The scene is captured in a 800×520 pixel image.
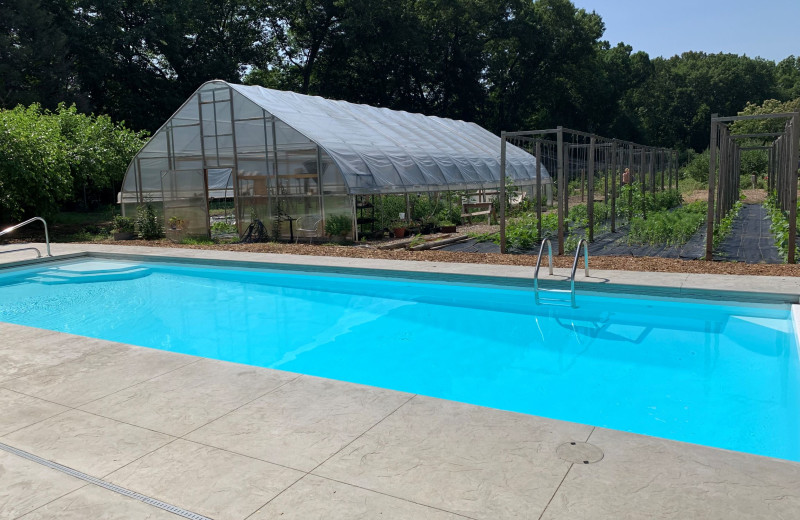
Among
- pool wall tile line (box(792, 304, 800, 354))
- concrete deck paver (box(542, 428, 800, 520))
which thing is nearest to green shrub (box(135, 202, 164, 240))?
pool wall tile line (box(792, 304, 800, 354))

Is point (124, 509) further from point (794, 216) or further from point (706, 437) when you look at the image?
point (794, 216)

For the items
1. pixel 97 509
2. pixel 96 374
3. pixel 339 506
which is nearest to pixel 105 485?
pixel 97 509

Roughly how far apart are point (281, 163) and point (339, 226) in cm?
236

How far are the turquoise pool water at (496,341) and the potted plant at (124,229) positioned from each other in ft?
21.0

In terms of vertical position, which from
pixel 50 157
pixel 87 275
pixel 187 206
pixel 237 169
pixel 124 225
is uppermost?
pixel 50 157

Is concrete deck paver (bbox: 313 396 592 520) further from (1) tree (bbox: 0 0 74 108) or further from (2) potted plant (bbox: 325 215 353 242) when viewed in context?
(1) tree (bbox: 0 0 74 108)

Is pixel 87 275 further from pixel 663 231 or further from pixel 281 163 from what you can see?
pixel 663 231

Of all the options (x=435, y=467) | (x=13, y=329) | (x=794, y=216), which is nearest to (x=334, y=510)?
(x=435, y=467)

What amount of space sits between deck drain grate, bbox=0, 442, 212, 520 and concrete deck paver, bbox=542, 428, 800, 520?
1707mm

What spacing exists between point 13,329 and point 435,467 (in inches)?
230

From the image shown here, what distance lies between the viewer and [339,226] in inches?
579

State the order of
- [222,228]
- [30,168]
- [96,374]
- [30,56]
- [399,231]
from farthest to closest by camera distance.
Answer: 1. [30,56]
2. [222,228]
3. [30,168]
4. [399,231]
5. [96,374]

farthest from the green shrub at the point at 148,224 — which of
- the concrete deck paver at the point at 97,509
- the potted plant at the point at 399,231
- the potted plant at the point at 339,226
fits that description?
the concrete deck paver at the point at 97,509

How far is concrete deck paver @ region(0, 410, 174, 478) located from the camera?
139 inches
